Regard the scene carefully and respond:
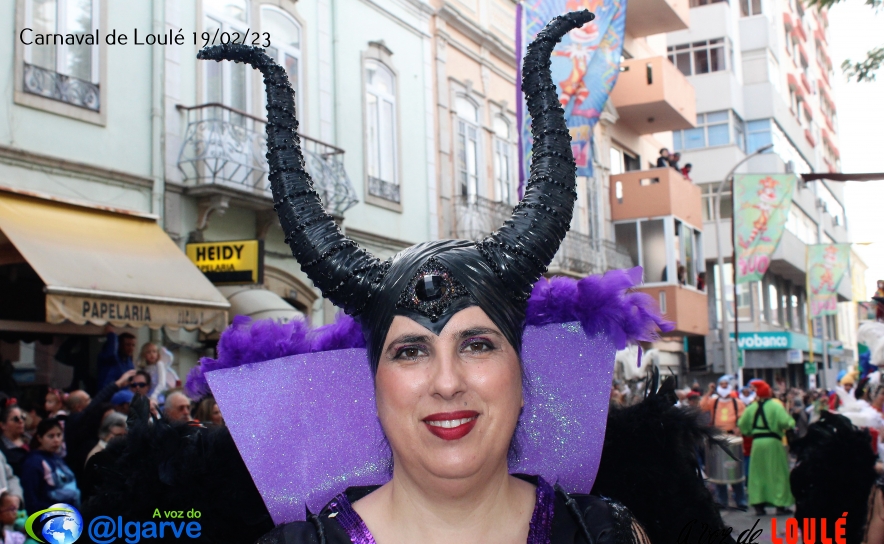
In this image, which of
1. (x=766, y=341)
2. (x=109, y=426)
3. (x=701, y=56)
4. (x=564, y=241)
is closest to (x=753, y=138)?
(x=701, y=56)

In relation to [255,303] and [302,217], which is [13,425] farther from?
[255,303]

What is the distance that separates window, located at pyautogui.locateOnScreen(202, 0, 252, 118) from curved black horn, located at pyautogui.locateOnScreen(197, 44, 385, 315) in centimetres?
932

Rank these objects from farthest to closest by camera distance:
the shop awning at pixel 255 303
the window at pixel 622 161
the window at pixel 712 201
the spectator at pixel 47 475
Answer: the window at pixel 712 201, the window at pixel 622 161, the shop awning at pixel 255 303, the spectator at pixel 47 475

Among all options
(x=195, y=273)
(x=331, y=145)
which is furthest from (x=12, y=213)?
(x=331, y=145)

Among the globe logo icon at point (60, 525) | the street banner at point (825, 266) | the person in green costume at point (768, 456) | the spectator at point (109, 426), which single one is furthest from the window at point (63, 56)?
the street banner at point (825, 266)

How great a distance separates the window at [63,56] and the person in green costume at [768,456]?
340 inches

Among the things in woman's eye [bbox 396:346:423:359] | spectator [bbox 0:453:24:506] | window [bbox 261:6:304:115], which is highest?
window [bbox 261:6:304:115]

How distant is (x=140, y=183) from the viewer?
10.2 meters

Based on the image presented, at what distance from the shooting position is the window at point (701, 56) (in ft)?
107

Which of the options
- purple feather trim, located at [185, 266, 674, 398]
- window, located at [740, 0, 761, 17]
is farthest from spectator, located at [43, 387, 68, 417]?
window, located at [740, 0, 761, 17]

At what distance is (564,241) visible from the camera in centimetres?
2022

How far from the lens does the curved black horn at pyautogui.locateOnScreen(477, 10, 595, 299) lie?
7.20 feet

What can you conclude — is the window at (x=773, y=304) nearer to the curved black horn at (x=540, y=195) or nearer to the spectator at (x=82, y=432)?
the spectator at (x=82, y=432)

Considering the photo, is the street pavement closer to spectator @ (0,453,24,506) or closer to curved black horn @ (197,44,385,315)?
spectator @ (0,453,24,506)
